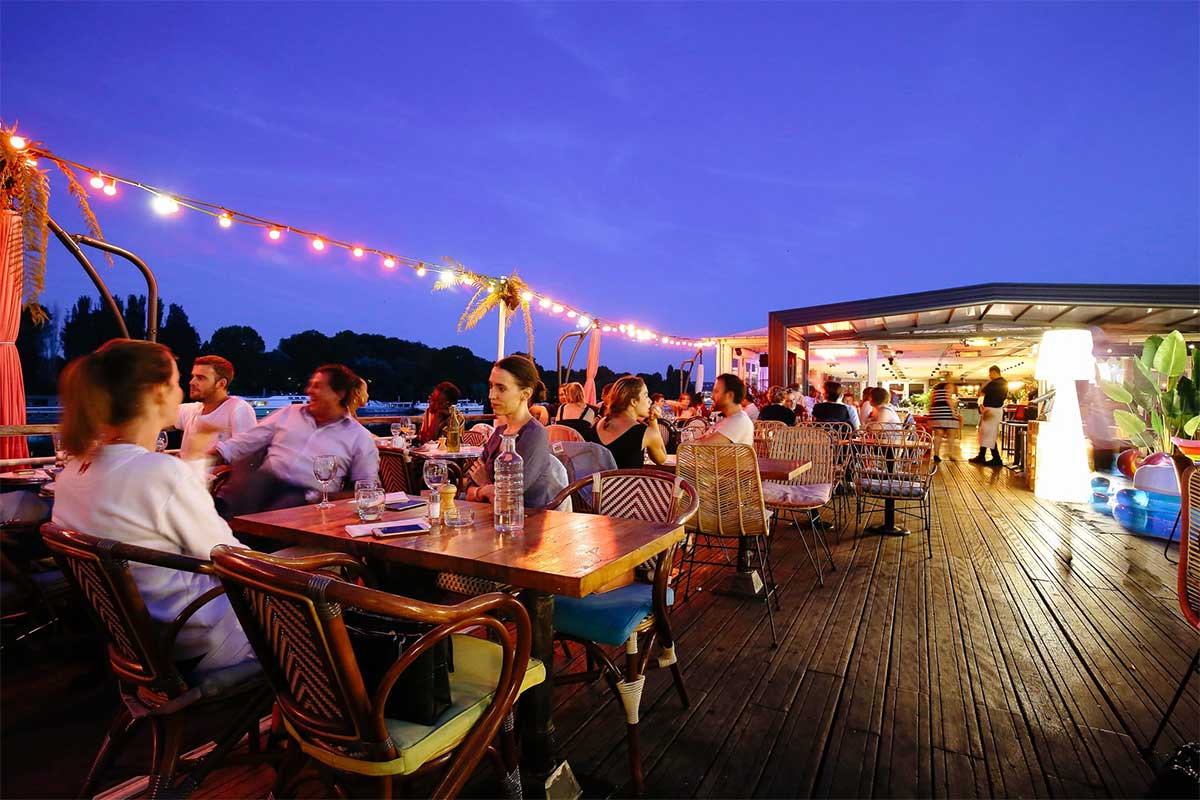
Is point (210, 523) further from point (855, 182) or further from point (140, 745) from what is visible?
point (855, 182)

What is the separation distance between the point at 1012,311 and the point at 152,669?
1318cm

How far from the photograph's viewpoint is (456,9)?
10.3 metres

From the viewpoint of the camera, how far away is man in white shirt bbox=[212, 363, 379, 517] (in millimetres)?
3170

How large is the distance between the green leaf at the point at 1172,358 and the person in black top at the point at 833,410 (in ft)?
10.8

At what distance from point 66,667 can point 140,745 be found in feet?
3.30

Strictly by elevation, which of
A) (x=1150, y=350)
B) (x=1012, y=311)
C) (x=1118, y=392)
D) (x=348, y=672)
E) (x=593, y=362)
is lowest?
(x=348, y=672)

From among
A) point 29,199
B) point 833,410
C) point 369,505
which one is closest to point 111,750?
point 369,505

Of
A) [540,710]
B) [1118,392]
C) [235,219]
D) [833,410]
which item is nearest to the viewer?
[540,710]

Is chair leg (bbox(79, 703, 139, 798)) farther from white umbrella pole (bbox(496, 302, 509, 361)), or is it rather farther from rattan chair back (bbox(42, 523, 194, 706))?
white umbrella pole (bbox(496, 302, 509, 361))

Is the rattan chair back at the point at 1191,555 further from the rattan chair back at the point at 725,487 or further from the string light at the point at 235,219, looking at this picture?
the string light at the point at 235,219

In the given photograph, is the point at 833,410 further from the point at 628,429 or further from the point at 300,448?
the point at 300,448

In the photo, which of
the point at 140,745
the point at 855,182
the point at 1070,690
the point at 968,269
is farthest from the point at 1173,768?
the point at 968,269

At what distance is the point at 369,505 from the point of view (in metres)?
2.23

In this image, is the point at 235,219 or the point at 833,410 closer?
the point at 235,219
